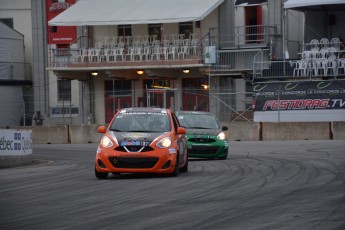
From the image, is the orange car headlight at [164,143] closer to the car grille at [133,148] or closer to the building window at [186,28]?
the car grille at [133,148]

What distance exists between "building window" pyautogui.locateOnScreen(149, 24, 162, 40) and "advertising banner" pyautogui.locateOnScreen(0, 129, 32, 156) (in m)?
22.8

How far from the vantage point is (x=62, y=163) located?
2647cm

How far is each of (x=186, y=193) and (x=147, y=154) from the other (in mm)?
3600

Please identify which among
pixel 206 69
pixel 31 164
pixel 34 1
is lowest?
pixel 31 164

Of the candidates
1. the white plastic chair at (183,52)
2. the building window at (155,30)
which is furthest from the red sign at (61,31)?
the white plastic chair at (183,52)

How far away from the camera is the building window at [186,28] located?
1908 inches

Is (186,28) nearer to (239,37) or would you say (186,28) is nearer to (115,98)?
(239,37)

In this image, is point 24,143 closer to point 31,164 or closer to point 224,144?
point 31,164

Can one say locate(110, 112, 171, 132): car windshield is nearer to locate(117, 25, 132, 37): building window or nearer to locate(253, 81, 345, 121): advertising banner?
locate(253, 81, 345, 121): advertising banner

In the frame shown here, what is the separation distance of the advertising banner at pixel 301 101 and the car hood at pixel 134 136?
21178mm

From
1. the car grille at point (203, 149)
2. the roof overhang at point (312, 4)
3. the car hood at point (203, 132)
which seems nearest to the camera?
the car grille at point (203, 149)

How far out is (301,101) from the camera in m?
40.1

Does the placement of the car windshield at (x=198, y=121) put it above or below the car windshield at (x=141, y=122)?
below

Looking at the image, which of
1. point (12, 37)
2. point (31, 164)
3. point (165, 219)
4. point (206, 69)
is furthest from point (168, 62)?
point (165, 219)
